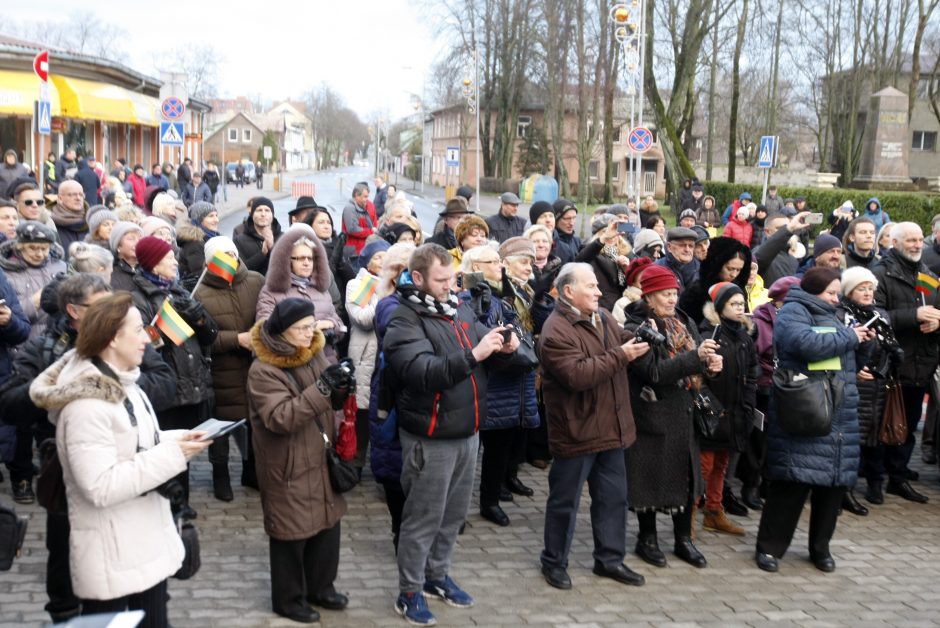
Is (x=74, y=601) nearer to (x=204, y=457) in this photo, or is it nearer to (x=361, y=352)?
(x=361, y=352)

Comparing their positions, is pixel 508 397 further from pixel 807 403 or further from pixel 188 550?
pixel 188 550

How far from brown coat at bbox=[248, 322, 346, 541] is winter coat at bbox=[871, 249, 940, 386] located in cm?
509

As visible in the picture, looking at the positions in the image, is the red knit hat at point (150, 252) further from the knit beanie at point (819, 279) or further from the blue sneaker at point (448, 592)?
the knit beanie at point (819, 279)

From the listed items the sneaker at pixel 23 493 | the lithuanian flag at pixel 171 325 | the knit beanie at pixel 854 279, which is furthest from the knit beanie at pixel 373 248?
the knit beanie at pixel 854 279

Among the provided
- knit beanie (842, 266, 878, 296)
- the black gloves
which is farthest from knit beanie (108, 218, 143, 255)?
knit beanie (842, 266, 878, 296)

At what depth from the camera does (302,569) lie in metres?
5.44

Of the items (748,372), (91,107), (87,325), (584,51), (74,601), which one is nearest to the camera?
(87,325)

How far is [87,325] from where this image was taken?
3.96 m

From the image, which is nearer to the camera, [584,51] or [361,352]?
[361,352]

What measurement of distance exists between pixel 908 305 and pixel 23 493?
23.1 ft

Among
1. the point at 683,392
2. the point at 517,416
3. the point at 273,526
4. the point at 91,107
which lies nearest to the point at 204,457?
the point at 517,416

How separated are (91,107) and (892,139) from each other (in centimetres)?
2731

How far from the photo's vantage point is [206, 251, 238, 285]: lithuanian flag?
717 centimetres

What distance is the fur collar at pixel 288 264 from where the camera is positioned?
7.09 m
